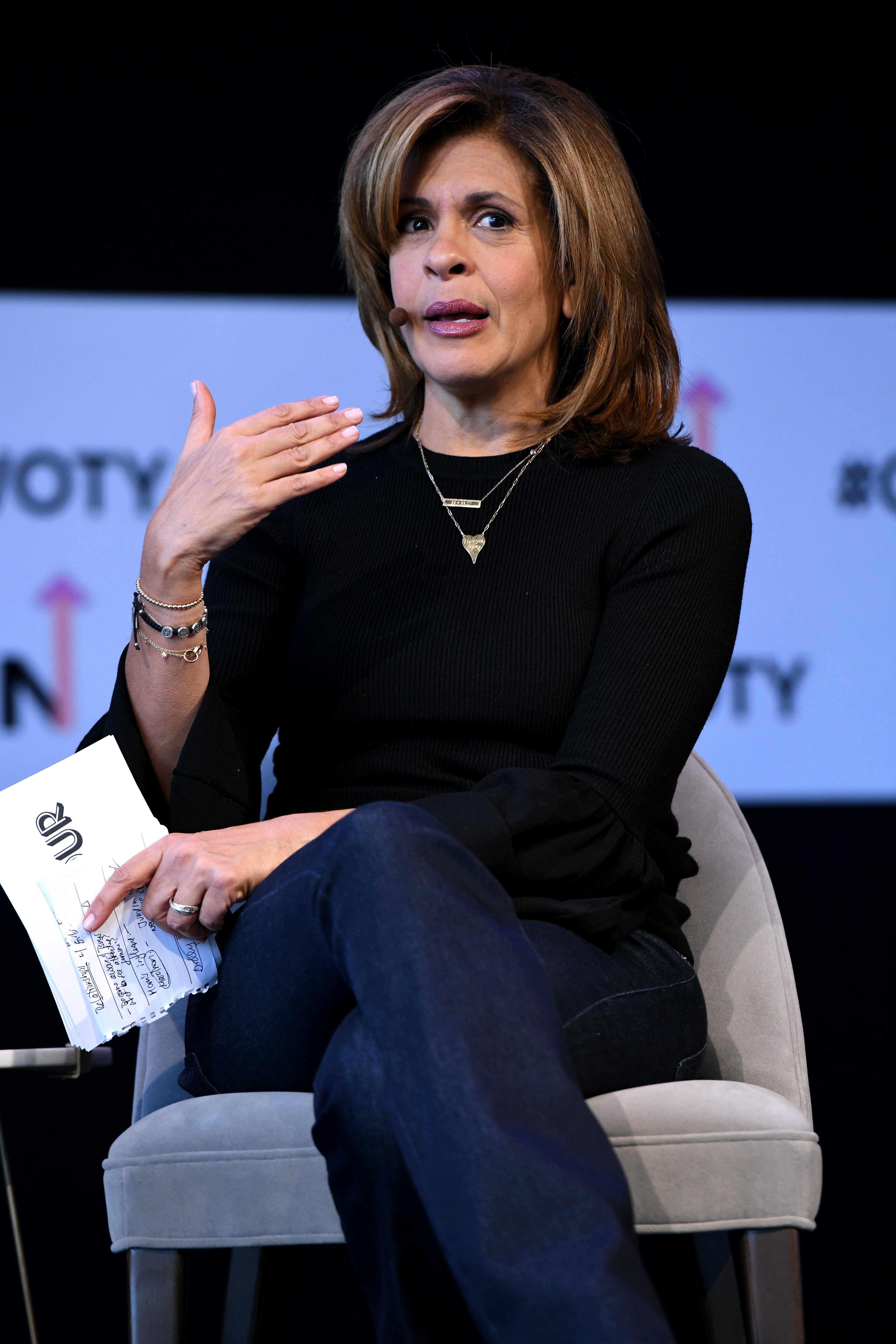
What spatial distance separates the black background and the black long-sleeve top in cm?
104

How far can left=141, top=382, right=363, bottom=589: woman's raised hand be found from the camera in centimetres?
125

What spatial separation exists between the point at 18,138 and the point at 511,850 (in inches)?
74.4

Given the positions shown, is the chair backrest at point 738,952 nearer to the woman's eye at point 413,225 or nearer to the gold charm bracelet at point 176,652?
the gold charm bracelet at point 176,652

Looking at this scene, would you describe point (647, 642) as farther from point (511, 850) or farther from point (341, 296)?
point (341, 296)

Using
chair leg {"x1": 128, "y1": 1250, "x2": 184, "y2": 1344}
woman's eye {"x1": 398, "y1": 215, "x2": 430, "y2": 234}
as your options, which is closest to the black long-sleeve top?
woman's eye {"x1": 398, "y1": 215, "x2": 430, "y2": 234}

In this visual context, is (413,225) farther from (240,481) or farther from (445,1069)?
(445,1069)

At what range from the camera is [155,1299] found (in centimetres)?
111

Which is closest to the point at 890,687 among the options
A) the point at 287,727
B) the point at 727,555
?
the point at 727,555

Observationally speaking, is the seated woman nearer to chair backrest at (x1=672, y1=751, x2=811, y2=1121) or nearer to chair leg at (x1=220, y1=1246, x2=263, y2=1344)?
chair backrest at (x1=672, y1=751, x2=811, y2=1121)

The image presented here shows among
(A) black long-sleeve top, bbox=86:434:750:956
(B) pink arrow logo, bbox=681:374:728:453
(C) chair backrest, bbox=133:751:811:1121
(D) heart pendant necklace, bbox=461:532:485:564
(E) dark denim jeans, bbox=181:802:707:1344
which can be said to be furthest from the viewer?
(B) pink arrow logo, bbox=681:374:728:453

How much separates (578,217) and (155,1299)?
4.02 feet

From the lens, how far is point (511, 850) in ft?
3.78

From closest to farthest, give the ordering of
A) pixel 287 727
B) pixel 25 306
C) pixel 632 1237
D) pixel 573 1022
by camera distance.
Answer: pixel 632 1237
pixel 573 1022
pixel 287 727
pixel 25 306

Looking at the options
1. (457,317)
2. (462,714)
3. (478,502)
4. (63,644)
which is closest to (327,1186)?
(462,714)
